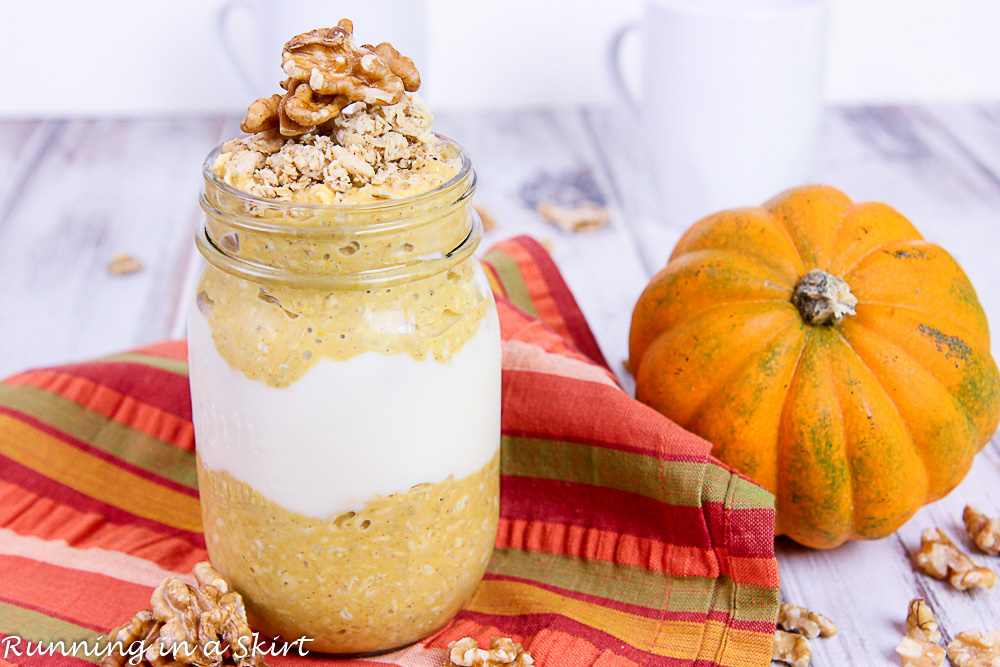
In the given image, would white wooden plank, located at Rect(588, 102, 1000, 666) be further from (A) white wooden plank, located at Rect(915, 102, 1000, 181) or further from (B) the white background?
(B) the white background

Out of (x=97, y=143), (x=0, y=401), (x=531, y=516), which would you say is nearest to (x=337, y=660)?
(x=531, y=516)

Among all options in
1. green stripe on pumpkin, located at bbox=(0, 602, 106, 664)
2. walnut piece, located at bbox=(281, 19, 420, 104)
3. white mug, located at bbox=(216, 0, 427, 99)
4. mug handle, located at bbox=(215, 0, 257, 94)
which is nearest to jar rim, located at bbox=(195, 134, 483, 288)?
walnut piece, located at bbox=(281, 19, 420, 104)

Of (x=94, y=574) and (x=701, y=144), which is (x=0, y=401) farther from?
(x=701, y=144)

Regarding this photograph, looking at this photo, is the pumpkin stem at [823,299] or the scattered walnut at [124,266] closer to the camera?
the pumpkin stem at [823,299]

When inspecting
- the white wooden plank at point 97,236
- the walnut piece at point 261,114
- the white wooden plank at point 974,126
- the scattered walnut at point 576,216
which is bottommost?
the white wooden plank at point 974,126

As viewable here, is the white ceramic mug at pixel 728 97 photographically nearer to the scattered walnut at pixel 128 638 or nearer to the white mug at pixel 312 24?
the white mug at pixel 312 24

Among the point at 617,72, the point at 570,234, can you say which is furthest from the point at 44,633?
the point at 617,72

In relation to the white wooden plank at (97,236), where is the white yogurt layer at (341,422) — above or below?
above

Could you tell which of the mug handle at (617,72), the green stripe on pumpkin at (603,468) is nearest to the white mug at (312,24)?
the mug handle at (617,72)
